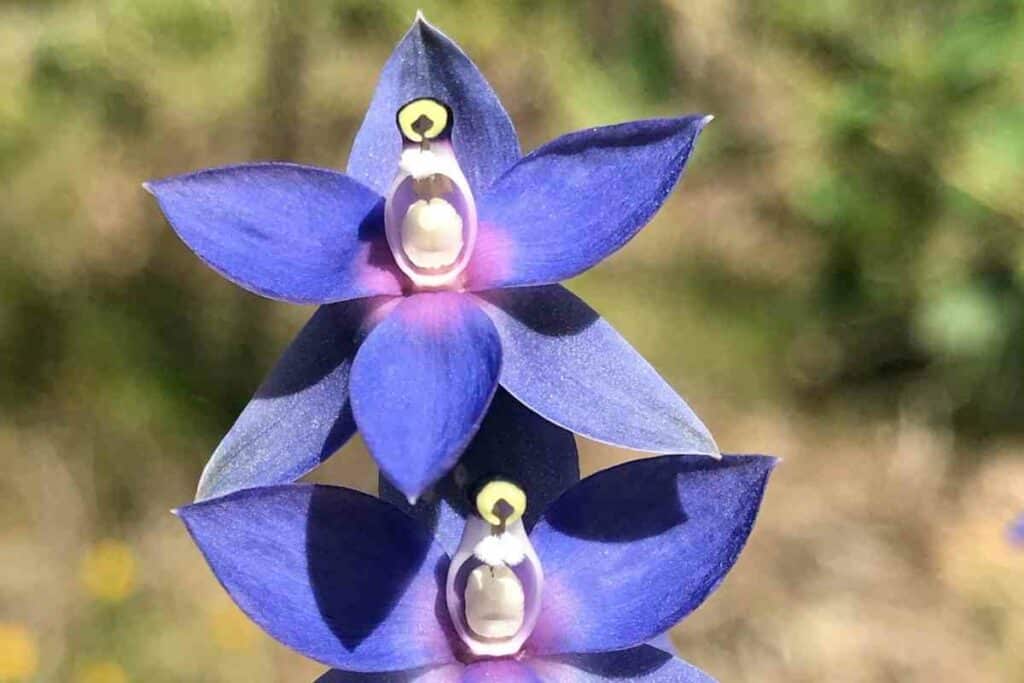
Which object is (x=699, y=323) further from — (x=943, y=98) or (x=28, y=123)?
(x=28, y=123)

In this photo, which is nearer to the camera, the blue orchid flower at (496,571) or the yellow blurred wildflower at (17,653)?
the blue orchid flower at (496,571)

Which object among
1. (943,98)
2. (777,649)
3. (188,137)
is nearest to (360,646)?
(943,98)

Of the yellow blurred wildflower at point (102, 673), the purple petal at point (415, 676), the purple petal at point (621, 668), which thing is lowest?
the yellow blurred wildflower at point (102, 673)

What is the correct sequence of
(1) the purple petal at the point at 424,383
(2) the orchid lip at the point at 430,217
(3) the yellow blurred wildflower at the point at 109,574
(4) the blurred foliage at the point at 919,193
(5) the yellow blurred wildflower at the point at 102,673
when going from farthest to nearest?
(3) the yellow blurred wildflower at the point at 109,574
(5) the yellow blurred wildflower at the point at 102,673
(4) the blurred foliage at the point at 919,193
(2) the orchid lip at the point at 430,217
(1) the purple petal at the point at 424,383

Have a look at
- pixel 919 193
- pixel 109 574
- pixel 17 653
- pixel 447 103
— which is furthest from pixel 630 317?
pixel 447 103

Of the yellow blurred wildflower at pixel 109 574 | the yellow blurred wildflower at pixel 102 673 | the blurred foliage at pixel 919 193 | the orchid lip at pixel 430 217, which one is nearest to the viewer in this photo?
the orchid lip at pixel 430 217

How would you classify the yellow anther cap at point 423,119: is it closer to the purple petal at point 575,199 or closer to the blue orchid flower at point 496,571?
the purple petal at point 575,199

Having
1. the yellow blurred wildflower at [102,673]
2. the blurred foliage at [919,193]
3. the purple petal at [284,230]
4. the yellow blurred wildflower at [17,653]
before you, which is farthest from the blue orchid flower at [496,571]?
the yellow blurred wildflower at [17,653]

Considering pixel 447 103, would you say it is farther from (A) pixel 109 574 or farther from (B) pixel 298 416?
(A) pixel 109 574
